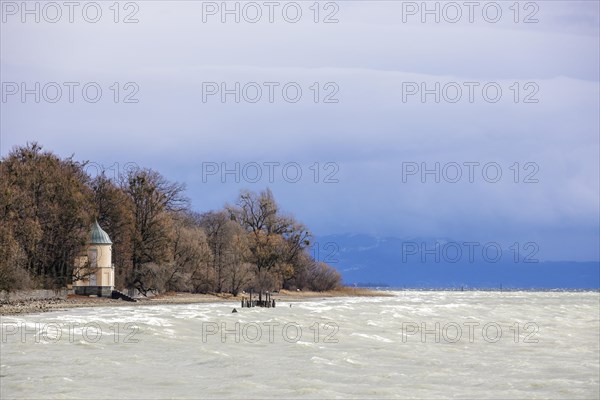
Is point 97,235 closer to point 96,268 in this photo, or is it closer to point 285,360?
point 96,268

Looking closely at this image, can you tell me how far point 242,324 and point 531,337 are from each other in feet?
52.4

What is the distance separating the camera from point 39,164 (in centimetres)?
8125

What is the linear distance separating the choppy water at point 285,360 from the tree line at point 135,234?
23.8m

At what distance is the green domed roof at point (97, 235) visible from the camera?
8538 centimetres

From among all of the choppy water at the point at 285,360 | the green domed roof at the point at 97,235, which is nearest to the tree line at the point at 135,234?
Result: the green domed roof at the point at 97,235

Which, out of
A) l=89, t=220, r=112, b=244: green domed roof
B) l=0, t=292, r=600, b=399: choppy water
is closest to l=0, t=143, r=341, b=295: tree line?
l=89, t=220, r=112, b=244: green domed roof

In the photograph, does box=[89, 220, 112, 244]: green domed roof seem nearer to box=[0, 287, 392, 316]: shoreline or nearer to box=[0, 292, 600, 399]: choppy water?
box=[0, 287, 392, 316]: shoreline

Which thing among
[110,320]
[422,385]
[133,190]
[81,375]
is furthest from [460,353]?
[133,190]

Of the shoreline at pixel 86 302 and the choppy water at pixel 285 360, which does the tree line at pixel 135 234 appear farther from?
the choppy water at pixel 285 360

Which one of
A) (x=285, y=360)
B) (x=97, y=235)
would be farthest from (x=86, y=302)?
(x=285, y=360)

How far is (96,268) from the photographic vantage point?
8469 cm

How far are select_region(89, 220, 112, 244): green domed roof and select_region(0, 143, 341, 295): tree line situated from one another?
45.1 inches

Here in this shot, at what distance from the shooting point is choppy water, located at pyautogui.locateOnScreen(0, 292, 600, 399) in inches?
1064

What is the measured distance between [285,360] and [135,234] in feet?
209
